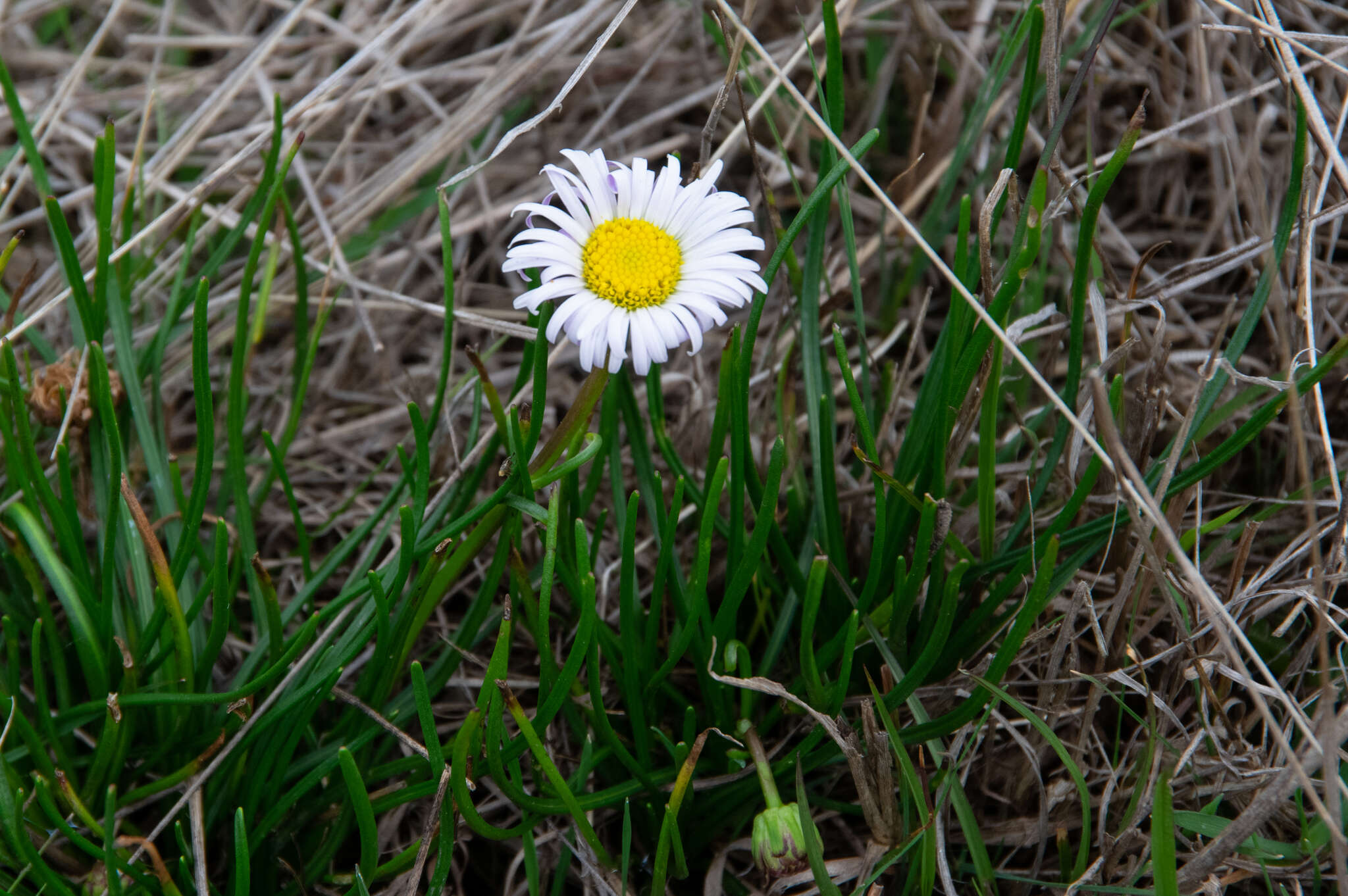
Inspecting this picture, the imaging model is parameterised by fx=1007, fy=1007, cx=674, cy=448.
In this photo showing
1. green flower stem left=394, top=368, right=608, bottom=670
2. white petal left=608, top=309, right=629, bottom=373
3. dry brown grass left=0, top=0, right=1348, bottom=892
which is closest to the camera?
white petal left=608, top=309, right=629, bottom=373

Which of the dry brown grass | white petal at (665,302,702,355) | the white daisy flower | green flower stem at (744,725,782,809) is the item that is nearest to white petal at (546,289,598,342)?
the white daisy flower

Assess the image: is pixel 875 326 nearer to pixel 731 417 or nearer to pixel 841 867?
pixel 731 417

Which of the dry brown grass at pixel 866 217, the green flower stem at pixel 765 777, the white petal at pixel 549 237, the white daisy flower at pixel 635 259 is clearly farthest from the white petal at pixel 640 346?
the green flower stem at pixel 765 777

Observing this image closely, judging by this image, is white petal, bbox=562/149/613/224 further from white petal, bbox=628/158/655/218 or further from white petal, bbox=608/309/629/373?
white petal, bbox=608/309/629/373

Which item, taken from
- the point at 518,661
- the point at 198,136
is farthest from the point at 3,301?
the point at 518,661

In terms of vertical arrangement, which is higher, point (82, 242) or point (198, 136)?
point (198, 136)

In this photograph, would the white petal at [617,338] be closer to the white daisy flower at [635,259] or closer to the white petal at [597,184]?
the white daisy flower at [635,259]
